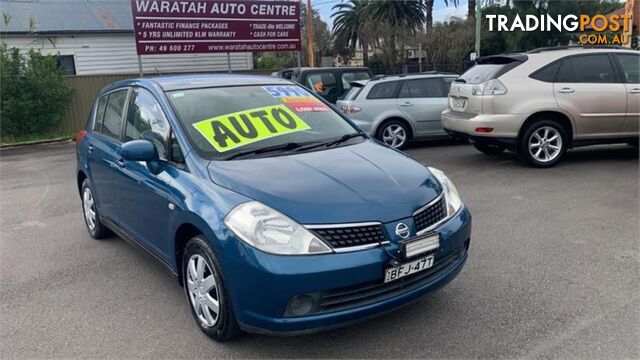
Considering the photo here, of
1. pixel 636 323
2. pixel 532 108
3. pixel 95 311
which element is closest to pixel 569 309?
pixel 636 323

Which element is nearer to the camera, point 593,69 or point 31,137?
point 593,69

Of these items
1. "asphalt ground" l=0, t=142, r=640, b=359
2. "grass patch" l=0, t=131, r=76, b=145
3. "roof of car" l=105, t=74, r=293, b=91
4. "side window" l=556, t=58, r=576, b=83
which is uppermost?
"roof of car" l=105, t=74, r=293, b=91

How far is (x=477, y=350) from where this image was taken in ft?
10.1

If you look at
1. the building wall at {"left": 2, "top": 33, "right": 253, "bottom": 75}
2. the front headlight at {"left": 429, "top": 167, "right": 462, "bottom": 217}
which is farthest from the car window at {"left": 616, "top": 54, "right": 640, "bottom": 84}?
the building wall at {"left": 2, "top": 33, "right": 253, "bottom": 75}

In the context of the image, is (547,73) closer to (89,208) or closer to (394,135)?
(394,135)

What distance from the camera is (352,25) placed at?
39.6m

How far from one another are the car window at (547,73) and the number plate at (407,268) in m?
5.68

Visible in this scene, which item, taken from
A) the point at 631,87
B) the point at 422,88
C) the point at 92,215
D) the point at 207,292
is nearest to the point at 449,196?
the point at 207,292

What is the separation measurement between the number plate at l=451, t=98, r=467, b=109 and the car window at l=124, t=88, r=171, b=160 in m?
5.31

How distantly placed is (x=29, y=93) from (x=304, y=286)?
576 inches

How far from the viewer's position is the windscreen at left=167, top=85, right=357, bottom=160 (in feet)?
12.0

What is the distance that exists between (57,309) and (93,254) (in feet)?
3.96

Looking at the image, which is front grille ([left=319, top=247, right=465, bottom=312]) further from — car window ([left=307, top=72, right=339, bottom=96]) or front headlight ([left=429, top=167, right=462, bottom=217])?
car window ([left=307, top=72, right=339, bottom=96])

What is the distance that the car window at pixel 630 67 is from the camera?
7934 millimetres
